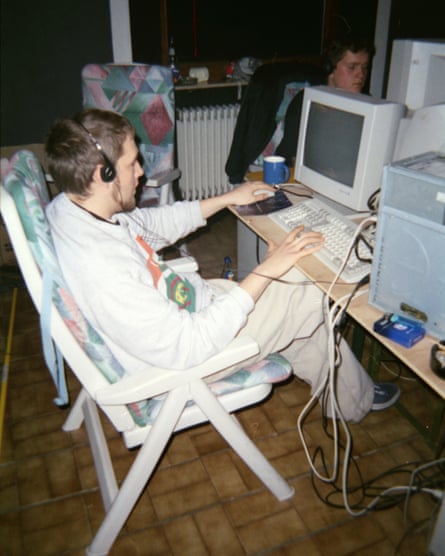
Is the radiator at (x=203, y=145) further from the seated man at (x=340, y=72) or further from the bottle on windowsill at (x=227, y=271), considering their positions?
the seated man at (x=340, y=72)

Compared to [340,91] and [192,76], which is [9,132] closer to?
[192,76]

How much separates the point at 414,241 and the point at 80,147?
781 millimetres

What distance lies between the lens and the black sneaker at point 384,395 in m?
1.80

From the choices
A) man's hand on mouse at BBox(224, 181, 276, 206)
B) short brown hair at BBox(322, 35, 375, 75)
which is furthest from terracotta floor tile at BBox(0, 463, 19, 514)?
short brown hair at BBox(322, 35, 375, 75)

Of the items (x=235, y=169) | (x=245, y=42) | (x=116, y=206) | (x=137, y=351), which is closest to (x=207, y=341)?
(x=137, y=351)

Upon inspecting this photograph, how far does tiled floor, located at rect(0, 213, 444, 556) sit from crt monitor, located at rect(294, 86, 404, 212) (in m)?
0.85

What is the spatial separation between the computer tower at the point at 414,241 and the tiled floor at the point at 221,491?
0.75 m

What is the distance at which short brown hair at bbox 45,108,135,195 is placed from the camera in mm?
1088

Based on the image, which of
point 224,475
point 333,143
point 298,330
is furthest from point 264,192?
point 224,475

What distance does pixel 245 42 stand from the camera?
361 centimetres

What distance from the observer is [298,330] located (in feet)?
4.57

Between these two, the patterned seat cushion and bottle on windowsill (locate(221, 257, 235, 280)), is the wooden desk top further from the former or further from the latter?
the patterned seat cushion

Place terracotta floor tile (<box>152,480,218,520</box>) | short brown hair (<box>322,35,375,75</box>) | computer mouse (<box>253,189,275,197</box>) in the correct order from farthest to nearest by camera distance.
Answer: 1. short brown hair (<box>322,35,375,75</box>)
2. computer mouse (<box>253,189,275,197</box>)
3. terracotta floor tile (<box>152,480,218,520</box>)

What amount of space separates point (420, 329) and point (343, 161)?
76 cm
